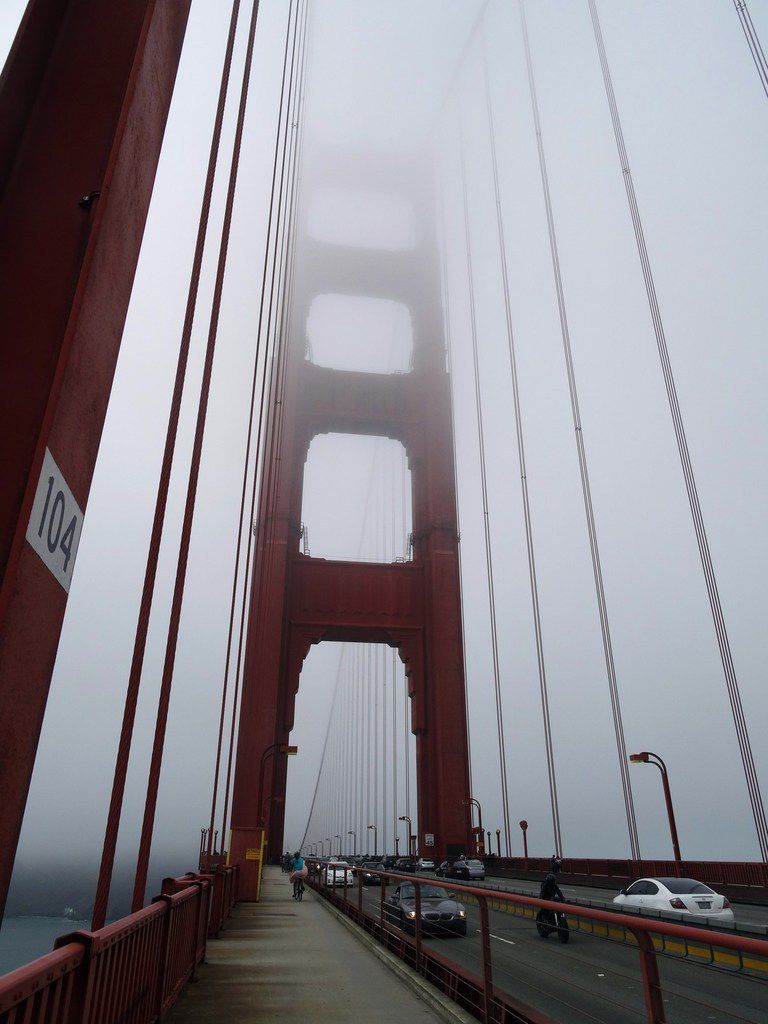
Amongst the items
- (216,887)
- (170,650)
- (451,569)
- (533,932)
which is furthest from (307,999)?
(451,569)

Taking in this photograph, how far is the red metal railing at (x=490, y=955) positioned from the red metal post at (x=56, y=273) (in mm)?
2085

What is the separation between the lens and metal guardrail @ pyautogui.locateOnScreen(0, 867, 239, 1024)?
1631 mm

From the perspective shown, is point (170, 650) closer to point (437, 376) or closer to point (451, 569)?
point (451, 569)

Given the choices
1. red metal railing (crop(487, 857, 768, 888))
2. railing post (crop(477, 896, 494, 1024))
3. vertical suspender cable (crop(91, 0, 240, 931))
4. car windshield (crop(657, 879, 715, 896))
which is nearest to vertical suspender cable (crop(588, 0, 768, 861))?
red metal railing (crop(487, 857, 768, 888))

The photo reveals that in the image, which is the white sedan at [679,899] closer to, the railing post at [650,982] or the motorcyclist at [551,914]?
the motorcyclist at [551,914]

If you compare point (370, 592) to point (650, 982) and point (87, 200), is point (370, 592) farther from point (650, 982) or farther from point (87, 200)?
point (87, 200)

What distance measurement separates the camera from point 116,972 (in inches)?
98.5

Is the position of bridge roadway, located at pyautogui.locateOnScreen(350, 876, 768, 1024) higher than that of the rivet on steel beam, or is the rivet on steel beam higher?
the rivet on steel beam

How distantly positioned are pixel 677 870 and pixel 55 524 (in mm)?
18093

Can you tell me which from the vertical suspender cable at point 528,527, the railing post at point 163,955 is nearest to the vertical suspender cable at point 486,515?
the vertical suspender cable at point 528,527

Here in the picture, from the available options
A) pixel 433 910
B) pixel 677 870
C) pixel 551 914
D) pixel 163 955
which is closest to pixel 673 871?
pixel 677 870

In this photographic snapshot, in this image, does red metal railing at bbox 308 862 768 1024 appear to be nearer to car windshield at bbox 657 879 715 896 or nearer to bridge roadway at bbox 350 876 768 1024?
bridge roadway at bbox 350 876 768 1024

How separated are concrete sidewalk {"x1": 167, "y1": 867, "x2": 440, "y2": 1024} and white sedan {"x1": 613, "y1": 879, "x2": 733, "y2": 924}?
4445 millimetres

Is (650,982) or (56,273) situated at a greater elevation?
(56,273)
